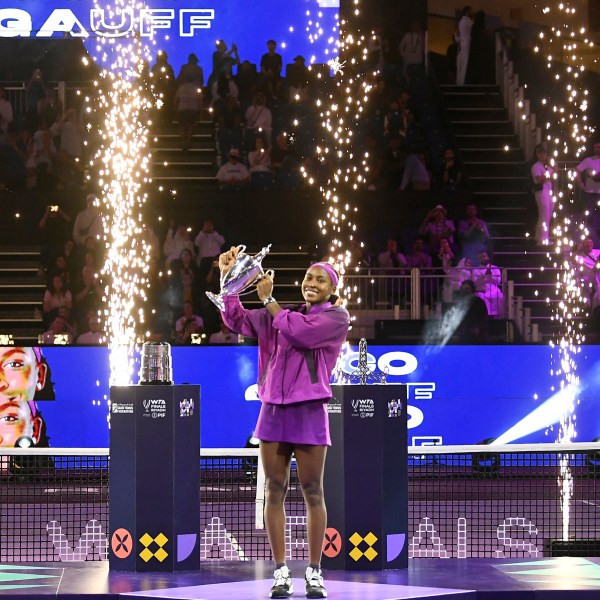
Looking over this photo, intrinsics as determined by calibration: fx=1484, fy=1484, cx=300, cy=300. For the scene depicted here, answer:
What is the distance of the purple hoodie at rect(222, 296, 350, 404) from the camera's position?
8.07 meters

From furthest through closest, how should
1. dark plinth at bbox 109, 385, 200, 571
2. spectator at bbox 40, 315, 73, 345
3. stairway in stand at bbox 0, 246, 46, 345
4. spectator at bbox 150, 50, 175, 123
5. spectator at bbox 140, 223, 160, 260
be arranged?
1. spectator at bbox 150, 50, 175, 123
2. spectator at bbox 140, 223, 160, 260
3. stairway in stand at bbox 0, 246, 46, 345
4. spectator at bbox 40, 315, 73, 345
5. dark plinth at bbox 109, 385, 200, 571

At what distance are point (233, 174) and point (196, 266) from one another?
8.39ft

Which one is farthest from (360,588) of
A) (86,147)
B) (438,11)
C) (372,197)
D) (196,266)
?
(438,11)

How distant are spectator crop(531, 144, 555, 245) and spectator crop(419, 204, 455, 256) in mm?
1535

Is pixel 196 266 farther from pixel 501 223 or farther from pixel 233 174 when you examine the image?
pixel 501 223

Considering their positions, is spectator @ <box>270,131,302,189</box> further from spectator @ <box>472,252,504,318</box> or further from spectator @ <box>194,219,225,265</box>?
spectator @ <box>472,252,504,318</box>

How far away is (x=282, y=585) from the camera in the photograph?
795cm

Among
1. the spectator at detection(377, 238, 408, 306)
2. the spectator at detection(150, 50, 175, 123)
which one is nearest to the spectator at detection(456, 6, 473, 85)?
the spectator at detection(150, 50, 175, 123)

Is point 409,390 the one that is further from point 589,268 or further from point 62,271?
point 62,271

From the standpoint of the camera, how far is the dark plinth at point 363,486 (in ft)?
29.6

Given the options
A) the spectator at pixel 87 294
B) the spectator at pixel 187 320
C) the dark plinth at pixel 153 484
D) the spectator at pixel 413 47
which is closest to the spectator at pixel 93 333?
the spectator at pixel 87 294

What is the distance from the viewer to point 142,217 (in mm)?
20750

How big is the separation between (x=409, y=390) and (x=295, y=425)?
8355mm

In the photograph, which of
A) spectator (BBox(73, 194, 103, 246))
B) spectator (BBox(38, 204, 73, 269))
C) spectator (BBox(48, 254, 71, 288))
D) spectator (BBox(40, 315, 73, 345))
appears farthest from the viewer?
spectator (BBox(38, 204, 73, 269))
